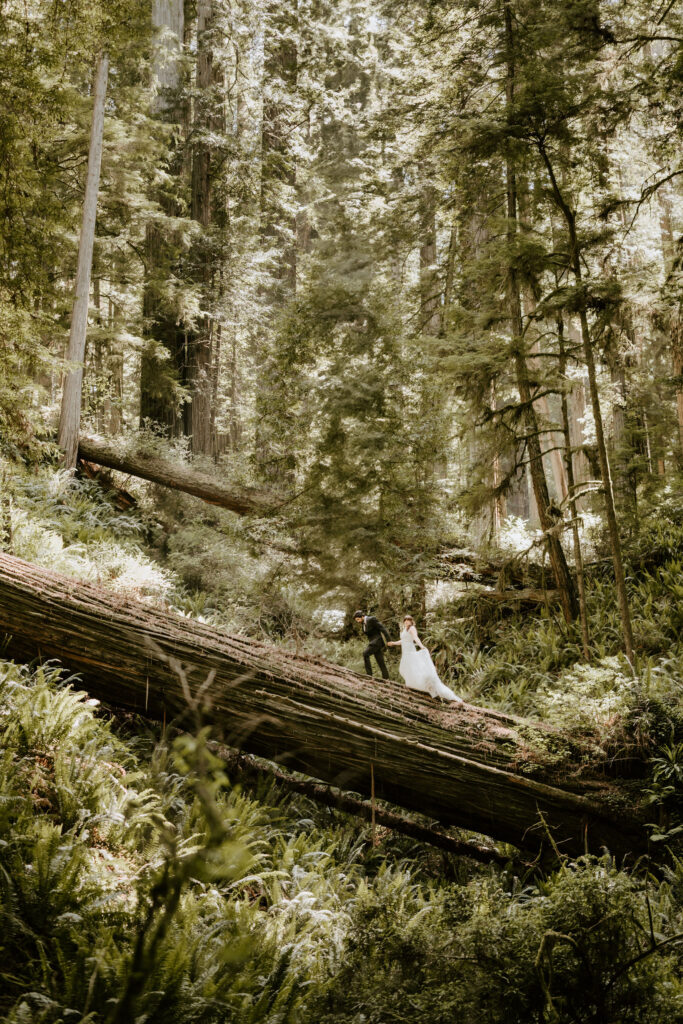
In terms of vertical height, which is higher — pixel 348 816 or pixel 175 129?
pixel 175 129

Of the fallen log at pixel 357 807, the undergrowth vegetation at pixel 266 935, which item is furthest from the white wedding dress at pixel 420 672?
the undergrowth vegetation at pixel 266 935

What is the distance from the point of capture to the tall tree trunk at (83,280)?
11531 millimetres

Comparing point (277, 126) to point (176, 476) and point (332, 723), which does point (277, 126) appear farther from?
point (332, 723)

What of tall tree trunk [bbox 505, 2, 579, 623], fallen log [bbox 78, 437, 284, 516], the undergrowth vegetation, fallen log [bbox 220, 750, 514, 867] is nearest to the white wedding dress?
fallen log [bbox 220, 750, 514, 867]

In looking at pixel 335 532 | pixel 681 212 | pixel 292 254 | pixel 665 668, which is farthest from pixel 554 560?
pixel 292 254

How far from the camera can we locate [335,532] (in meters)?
9.21

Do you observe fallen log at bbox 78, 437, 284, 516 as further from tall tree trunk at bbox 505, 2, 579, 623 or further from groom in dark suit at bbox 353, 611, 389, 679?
tall tree trunk at bbox 505, 2, 579, 623

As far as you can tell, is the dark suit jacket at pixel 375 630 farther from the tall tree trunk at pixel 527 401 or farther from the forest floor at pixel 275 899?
the tall tree trunk at pixel 527 401

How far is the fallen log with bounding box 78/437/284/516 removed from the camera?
11422 millimetres

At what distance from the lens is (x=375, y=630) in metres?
9.72

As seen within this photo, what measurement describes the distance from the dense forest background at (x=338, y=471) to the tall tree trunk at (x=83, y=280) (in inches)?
3.8

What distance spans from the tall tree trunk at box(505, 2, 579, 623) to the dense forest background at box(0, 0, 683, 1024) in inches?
2.6

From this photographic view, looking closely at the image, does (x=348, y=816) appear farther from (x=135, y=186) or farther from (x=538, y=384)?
(x=135, y=186)

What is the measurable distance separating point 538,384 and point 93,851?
7502 mm
